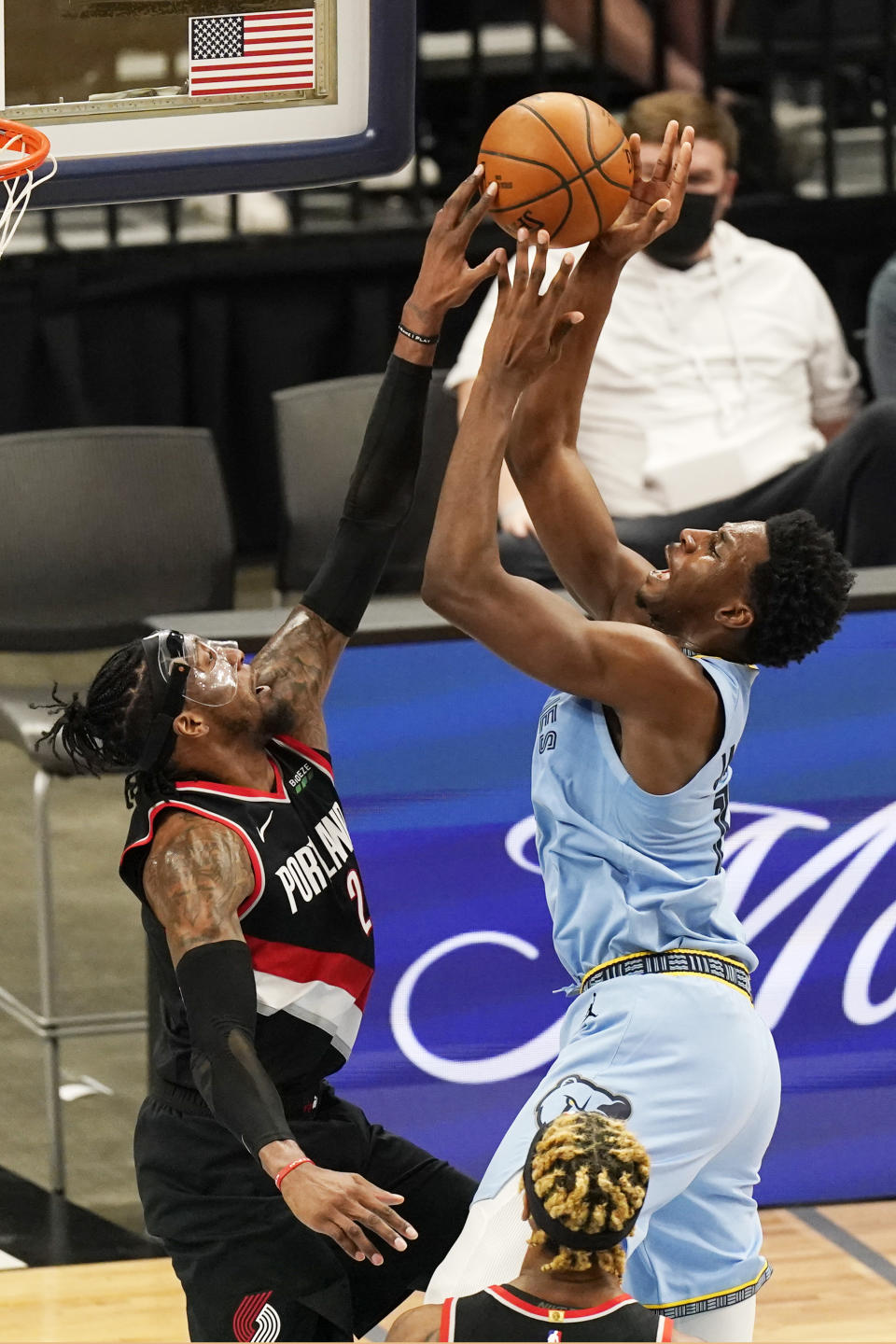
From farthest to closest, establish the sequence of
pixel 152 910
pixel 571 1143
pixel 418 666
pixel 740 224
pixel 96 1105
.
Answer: pixel 740 224 → pixel 96 1105 → pixel 418 666 → pixel 152 910 → pixel 571 1143

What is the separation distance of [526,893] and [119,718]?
61.8 inches

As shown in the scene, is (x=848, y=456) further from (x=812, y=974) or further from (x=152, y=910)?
(x=152, y=910)

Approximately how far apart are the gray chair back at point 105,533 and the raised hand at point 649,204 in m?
2.68

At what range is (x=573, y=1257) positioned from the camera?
2.84 metres

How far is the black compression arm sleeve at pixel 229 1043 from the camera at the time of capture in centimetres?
301

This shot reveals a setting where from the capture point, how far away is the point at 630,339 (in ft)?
20.6

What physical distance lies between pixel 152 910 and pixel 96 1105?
7.59 feet

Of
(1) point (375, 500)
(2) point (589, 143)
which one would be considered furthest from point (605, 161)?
(1) point (375, 500)

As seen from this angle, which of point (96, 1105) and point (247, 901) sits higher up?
point (247, 901)

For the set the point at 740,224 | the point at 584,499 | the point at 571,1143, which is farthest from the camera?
the point at 740,224

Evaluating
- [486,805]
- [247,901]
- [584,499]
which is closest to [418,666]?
[486,805]

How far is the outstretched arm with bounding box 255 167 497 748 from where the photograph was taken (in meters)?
3.72

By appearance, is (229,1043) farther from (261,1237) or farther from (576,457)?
(576,457)

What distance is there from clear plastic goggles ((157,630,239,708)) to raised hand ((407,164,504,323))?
715 mm
